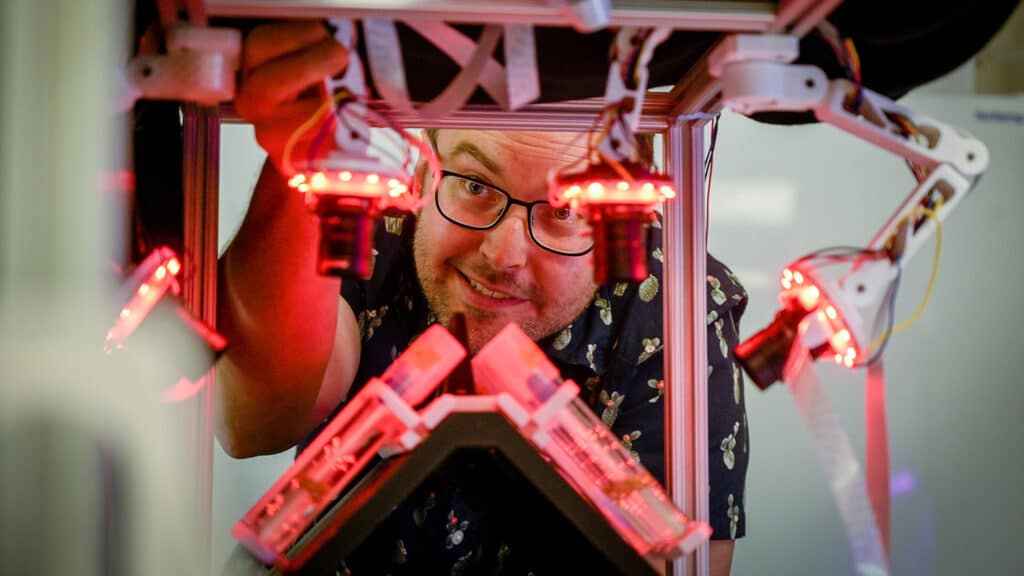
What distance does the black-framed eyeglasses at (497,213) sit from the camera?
1856 millimetres

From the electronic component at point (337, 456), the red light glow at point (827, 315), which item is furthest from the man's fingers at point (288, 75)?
the red light glow at point (827, 315)

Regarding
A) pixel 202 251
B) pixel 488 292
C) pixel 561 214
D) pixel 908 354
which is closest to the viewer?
pixel 202 251

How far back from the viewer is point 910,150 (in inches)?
34.2

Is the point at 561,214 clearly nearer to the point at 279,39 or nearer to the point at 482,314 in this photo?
the point at 482,314

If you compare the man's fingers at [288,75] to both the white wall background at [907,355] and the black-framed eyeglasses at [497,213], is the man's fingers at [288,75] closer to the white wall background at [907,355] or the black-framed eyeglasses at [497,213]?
the black-framed eyeglasses at [497,213]

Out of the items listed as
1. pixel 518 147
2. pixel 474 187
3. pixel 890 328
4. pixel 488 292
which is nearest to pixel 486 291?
pixel 488 292

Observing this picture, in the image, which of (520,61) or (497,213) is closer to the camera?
(520,61)

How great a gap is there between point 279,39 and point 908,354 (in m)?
2.61

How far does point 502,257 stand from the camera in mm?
1930

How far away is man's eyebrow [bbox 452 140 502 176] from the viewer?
6.10 ft

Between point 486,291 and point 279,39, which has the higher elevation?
point 279,39

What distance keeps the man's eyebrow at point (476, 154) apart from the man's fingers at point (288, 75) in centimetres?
104

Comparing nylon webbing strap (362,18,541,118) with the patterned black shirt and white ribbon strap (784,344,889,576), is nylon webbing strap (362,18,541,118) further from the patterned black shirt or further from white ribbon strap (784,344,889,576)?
the patterned black shirt

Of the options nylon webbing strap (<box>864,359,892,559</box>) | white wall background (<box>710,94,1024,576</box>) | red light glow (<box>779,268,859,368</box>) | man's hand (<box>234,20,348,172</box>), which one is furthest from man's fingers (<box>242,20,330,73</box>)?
white wall background (<box>710,94,1024,576</box>)
